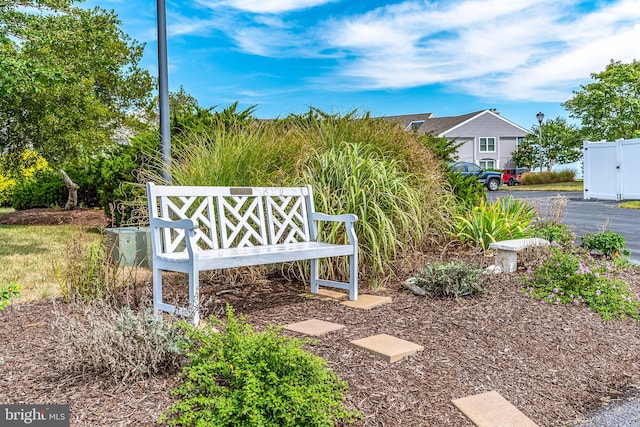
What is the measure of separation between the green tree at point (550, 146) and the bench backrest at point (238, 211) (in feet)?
95.2

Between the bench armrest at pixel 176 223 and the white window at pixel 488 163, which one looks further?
the white window at pixel 488 163

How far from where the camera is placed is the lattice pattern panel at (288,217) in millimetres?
4293

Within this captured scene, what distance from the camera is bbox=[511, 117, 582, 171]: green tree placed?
31.1 m

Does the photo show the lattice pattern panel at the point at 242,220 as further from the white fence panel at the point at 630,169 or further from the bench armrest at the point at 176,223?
the white fence panel at the point at 630,169

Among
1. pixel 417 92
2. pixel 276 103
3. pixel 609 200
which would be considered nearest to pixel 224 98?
pixel 276 103

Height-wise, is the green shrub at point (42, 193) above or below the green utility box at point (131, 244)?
above

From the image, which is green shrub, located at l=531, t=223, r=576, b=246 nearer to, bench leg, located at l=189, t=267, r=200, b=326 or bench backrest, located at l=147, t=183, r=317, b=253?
bench backrest, located at l=147, t=183, r=317, b=253

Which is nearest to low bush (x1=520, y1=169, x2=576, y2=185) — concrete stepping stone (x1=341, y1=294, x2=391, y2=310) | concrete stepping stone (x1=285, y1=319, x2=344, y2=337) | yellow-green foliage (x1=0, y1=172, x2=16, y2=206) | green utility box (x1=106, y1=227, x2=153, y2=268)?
yellow-green foliage (x1=0, y1=172, x2=16, y2=206)

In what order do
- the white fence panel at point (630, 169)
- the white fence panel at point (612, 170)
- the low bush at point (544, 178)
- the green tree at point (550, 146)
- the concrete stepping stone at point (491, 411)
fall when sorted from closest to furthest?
the concrete stepping stone at point (491, 411), the white fence panel at point (630, 169), the white fence panel at point (612, 170), the low bush at point (544, 178), the green tree at point (550, 146)

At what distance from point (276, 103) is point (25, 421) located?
5139mm

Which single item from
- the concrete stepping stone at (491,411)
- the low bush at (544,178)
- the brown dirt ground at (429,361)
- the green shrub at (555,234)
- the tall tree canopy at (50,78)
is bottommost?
the concrete stepping stone at (491,411)

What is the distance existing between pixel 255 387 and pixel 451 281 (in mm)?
2287

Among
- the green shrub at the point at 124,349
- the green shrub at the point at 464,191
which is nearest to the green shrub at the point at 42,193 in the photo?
the green shrub at the point at 464,191

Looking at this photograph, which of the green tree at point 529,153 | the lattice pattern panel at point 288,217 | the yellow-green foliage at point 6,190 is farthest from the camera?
the green tree at point 529,153
